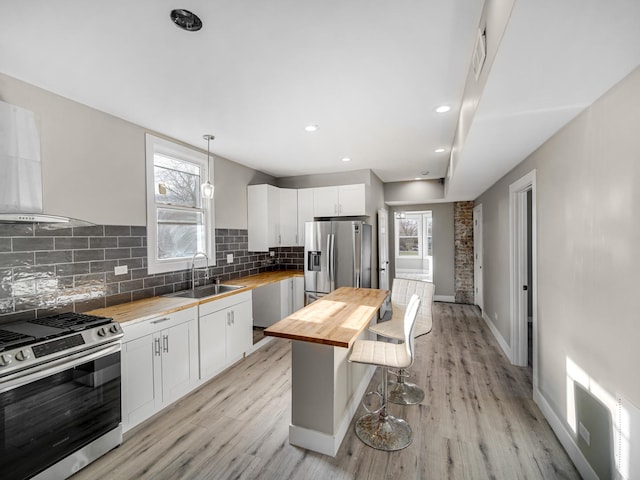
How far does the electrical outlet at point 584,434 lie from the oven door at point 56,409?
9.73 feet

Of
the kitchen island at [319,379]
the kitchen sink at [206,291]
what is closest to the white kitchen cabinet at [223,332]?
the kitchen sink at [206,291]

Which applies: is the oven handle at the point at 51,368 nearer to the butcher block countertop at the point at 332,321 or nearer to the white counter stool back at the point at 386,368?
the butcher block countertop at the point at 332,321

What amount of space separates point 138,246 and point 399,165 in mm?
3635

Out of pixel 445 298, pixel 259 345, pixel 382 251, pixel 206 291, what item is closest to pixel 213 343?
pixel 206 291

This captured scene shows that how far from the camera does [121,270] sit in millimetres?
2707

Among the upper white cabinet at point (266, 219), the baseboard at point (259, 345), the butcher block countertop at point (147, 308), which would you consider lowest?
the baseboard at point (259, 345)

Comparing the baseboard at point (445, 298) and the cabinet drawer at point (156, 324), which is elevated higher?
the cabinet drawer at point (156, 324)

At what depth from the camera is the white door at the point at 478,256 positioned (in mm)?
5352

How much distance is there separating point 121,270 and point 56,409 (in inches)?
48.6

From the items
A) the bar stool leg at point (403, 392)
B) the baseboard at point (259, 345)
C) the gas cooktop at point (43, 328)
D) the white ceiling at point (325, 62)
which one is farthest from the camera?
the baseboard at point (259, 345)

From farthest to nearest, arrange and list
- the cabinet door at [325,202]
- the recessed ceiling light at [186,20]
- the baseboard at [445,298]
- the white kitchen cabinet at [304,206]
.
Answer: the baseboard at [445,298], the white kitchen cabinet at [304,206], the cabinet door at [325,202], the recessed ceiling light at [186,20]

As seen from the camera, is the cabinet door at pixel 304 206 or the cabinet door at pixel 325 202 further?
the cabinet door at pixel 304 206

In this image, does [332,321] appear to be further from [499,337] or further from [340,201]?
[499,337]

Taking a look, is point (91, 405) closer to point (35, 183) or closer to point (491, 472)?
point (35, 183)
